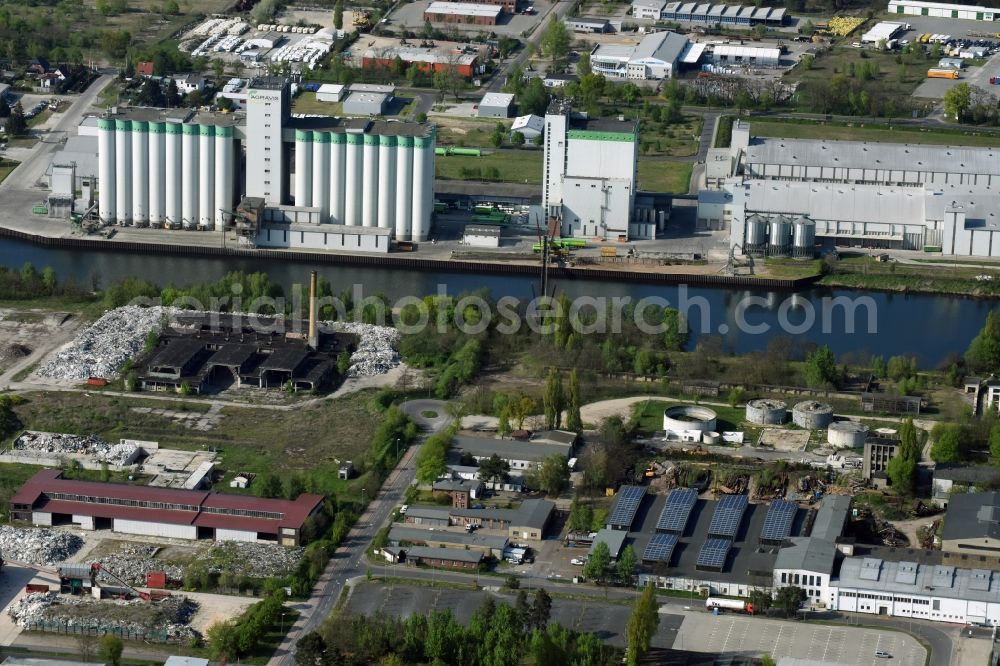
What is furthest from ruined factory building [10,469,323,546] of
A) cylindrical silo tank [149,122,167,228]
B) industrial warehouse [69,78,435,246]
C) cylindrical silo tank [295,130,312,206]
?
cylindrical silo tank [149,122,167,228]

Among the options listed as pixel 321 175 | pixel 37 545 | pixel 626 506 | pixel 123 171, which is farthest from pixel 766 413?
pixel 123 171

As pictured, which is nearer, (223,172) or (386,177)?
(386,177)

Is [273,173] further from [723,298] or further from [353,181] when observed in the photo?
[723,298]

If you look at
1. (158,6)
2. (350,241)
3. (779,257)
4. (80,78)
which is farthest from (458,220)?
(158,6)

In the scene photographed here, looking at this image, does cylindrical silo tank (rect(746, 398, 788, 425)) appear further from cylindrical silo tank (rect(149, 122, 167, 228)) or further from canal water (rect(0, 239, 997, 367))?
cylindrical silo tank (rect(149, 122, 167, 228))

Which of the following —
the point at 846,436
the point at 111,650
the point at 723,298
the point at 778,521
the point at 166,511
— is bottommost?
the point at 111,650

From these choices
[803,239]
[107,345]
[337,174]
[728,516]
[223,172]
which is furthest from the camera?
[223,172]

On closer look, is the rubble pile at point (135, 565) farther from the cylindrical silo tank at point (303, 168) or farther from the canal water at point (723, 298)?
the cylindrical silo tank at point (303, 168)

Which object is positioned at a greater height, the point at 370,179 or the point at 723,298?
the point at 370,179
